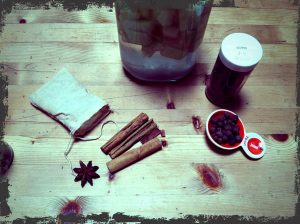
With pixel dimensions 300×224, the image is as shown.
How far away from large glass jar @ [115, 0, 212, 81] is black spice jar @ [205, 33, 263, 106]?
0.08 metres

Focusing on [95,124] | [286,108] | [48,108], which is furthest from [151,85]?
[286,108]

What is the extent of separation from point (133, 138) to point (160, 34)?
0.30 meters

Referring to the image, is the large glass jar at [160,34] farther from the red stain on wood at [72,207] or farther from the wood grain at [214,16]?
the red stain on wood at [72,207]

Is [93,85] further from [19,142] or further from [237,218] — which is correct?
[237,218]

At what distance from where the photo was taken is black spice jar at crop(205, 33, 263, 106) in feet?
2.61

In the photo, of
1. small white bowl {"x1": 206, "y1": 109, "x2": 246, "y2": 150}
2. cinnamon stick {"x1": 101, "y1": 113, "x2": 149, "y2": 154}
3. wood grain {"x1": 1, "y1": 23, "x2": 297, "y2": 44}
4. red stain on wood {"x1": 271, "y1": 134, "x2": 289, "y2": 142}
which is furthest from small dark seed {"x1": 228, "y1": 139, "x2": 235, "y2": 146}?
wood grain {"x1": 1, "y1": 23, "x2": 297, "y2": 44}

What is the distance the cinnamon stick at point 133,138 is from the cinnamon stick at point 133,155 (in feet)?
0.05

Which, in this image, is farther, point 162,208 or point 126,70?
point 126,70

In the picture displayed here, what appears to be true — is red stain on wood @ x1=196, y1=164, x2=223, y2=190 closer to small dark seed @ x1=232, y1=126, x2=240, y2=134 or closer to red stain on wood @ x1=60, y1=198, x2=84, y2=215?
small dark seed @ x1=232, y1=126, x2=240, y2=134

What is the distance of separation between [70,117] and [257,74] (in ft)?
1.92

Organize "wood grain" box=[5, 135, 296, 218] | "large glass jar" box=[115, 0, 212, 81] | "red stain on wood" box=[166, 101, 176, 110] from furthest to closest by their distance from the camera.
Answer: "red stain on wood" box=[166, 101, 176, 110] → "wood grain" box=[5, 135, 296, 218] → "large glass jar" box=[115, 0, 212, 81]

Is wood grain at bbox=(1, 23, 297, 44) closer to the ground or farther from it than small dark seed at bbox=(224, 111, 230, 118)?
farther from it

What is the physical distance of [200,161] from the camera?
896mm

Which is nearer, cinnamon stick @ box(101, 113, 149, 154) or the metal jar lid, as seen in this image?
the metal jar lid
